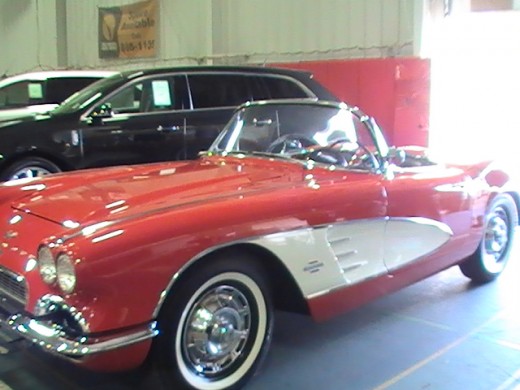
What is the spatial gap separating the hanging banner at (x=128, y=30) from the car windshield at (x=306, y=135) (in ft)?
28.9

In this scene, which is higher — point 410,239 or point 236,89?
point 236,89

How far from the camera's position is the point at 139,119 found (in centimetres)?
659

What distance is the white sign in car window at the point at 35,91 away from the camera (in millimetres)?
9047

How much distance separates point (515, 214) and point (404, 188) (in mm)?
1591

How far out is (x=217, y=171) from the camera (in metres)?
3.70

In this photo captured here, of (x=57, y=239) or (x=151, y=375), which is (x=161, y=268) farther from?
(x=151, y=375)

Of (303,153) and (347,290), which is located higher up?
(303,153)

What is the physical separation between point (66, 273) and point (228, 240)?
0.69m

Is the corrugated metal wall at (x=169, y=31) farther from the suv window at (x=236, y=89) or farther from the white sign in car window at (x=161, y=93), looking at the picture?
the white sign in car window at (x=161, y=93)

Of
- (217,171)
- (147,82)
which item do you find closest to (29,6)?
(147,82)

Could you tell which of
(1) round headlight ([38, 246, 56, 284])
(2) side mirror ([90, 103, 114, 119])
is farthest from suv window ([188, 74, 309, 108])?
(1) round headlight ([38, 246, 56, 284])

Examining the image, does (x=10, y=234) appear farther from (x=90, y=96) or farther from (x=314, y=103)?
(x=90, y=96)

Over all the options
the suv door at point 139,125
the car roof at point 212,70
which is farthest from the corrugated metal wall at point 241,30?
the suv door at point 139,125

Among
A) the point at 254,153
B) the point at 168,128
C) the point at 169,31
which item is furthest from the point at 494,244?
the point at 169,31
